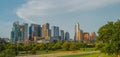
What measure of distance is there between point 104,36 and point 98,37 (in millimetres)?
1602

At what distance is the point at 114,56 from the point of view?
4788 centimetres

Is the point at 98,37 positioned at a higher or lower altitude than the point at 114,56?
higher

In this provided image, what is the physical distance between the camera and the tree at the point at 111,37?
43.2 m

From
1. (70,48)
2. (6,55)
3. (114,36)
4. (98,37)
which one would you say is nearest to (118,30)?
(114,36)

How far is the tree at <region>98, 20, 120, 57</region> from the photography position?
1702 inches

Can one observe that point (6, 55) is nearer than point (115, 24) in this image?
Yes

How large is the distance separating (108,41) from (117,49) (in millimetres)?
3505

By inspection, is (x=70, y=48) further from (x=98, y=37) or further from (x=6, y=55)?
(x=6, y=55)

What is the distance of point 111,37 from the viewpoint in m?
44.8

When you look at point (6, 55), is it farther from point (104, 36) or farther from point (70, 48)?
point (70, 48)

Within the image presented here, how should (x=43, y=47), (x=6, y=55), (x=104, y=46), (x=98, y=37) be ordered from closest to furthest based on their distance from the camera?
1. (x=6, y=55)
2. (x=104, y=46)
3. (x=98, y=37)
4. (x=43, y=47)

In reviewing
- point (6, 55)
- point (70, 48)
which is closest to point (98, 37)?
point (6, 55)

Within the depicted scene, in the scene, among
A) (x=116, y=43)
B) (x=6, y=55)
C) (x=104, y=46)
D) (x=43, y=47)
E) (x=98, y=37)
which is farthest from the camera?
(x=43, y=47)

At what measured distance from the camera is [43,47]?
104188 mm
